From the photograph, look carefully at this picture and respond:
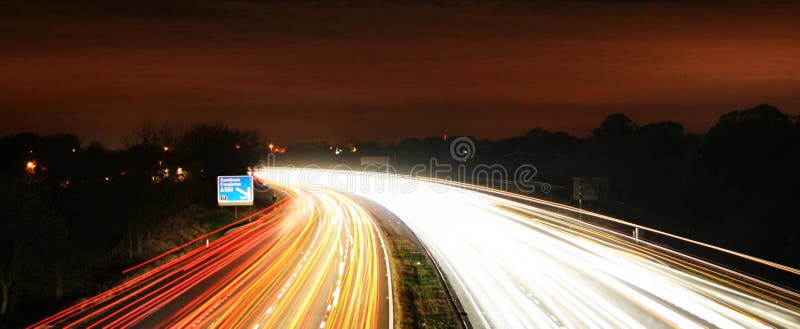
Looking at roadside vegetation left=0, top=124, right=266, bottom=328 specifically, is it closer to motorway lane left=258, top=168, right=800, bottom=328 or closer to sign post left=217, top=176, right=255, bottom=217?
sign post left=217, top=176, right=255, bottom=217

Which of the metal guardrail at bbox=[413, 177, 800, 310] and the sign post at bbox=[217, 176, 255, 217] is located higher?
the sign post at bbox=[217, 176, 255, 217]

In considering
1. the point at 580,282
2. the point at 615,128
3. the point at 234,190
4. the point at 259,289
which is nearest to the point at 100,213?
the point at 234,190

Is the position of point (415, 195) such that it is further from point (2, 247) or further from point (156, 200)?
point (2, 247)

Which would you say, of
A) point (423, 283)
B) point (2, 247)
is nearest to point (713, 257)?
point (423, 283)

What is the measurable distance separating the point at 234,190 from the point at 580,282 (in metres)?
29.6

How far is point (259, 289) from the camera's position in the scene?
68.4 ft

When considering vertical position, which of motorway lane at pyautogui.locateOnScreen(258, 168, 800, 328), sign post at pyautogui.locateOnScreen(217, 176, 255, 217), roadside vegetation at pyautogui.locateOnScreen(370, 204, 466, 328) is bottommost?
roadside vegetation at pyautogui.locateOnScreen(370, 204, 466, 328)

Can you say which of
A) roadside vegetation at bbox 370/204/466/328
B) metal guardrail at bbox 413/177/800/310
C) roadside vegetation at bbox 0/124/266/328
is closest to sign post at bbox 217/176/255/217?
roadside vegetation at bbox 0/124/266/328

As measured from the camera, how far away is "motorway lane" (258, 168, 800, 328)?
50.6ft

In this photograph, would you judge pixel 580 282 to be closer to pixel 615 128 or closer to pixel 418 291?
pixel 418 291

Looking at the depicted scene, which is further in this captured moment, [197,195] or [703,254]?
[197,195]

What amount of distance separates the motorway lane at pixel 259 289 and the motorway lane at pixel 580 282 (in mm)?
3430

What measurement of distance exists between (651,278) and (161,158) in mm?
48770

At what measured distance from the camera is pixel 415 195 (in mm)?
60969
